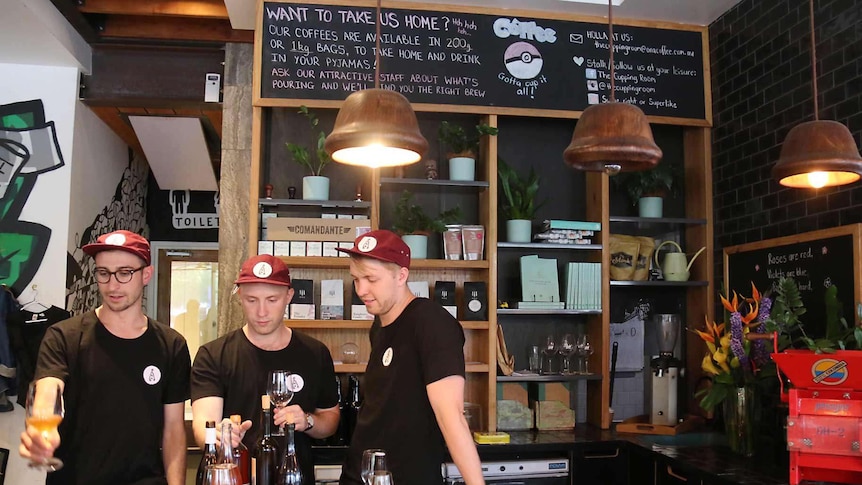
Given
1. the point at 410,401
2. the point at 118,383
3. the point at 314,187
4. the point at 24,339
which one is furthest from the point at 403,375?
the point at 24,339

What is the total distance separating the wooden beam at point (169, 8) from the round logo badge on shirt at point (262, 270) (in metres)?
2.30

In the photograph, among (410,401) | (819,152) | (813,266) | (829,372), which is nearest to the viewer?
(410,401)

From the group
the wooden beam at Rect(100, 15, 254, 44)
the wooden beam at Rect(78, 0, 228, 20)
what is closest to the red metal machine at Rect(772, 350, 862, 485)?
the wooden beam at Rect(78, 0, 228, 20)

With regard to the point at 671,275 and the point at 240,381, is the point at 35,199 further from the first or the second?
the point at 671,275

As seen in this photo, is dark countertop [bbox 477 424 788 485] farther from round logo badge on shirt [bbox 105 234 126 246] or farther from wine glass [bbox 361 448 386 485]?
round logo badge on shirt [bbox 105 234 126 246]

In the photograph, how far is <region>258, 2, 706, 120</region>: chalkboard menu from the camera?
13.6 feet

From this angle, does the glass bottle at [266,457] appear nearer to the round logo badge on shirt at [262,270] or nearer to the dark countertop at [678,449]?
the round logo badge on shirt at [262,270]

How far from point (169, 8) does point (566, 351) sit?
303 cm

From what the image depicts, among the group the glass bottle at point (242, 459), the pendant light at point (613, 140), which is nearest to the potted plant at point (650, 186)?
the pendant light at point (613, 140)

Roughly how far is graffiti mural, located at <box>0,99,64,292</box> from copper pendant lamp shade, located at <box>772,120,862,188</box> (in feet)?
13.1

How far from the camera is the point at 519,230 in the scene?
13.9 ft

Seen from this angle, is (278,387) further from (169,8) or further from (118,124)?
(118,124)

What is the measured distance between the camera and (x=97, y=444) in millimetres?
2260

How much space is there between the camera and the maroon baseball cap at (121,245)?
233 cm
